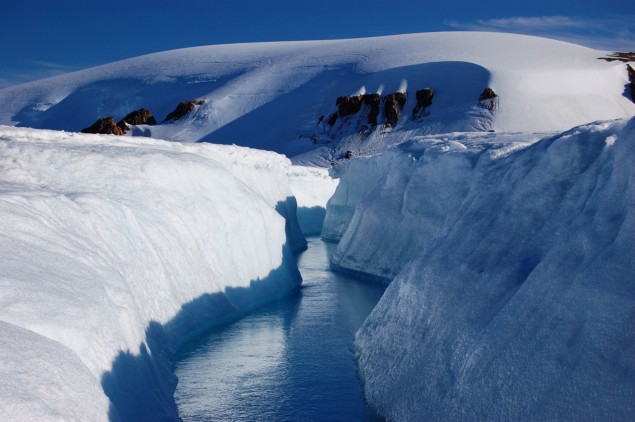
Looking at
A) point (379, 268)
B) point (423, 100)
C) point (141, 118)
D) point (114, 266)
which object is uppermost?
point (114, 266)

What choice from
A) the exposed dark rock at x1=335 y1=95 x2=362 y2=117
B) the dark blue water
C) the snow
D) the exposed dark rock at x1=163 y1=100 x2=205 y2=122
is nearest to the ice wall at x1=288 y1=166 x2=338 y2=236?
the snow

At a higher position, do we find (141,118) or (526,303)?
(526,303)

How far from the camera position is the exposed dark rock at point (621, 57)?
63.6 metres

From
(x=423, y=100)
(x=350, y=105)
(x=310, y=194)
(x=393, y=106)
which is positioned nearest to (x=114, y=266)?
(x=310, y=194)

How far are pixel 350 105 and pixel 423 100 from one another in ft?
22.9

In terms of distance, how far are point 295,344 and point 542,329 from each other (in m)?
5.80

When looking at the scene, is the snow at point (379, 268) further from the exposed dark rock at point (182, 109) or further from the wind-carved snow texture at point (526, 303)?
the exposed dark rock at point (182, 109)

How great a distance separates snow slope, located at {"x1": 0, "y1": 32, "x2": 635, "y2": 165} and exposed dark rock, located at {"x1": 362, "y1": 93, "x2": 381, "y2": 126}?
120cm

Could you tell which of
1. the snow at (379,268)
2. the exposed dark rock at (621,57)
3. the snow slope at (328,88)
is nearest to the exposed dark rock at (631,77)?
the snow slope at (328,88)

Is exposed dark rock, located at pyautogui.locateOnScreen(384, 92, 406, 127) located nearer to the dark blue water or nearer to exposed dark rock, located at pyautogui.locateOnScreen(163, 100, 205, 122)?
exposed dark rock, located at pyautogui.locateOnScreen(163, 100, 205, 122)

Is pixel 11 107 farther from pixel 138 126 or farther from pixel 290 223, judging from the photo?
pixel 290 223

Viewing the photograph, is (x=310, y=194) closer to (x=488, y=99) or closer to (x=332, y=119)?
(x=488, y=99)

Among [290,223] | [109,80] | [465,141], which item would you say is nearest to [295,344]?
[465,141]

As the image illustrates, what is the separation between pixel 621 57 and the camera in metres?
65.4
